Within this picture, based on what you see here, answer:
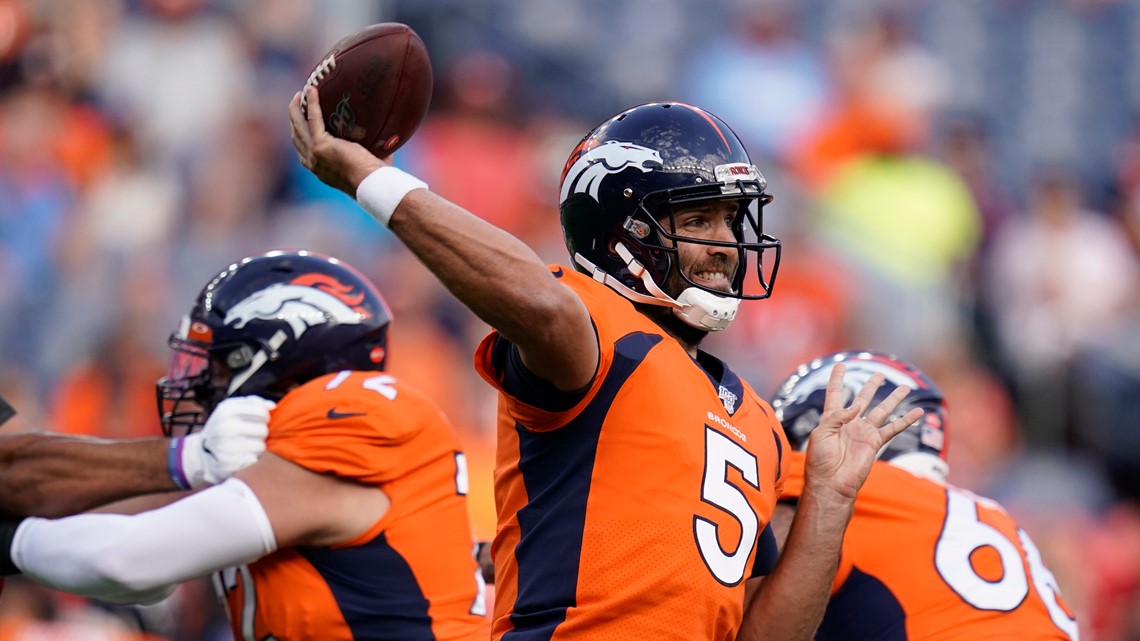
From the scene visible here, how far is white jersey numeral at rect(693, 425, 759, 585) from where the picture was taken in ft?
11.6

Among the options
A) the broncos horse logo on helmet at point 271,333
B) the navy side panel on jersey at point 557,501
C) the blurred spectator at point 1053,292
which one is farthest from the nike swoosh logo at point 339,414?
the blurred spectator at point 1053,292

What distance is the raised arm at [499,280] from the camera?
323 cm

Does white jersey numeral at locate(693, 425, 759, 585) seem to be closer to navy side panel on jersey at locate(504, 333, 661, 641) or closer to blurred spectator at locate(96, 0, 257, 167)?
navy side panel on jersey at locate(504, 333, 661, 641)

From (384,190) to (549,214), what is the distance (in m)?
6.93

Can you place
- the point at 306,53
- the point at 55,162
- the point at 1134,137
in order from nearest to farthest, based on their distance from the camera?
the point at 55,162, the point at 306,53, the point at 1134,137

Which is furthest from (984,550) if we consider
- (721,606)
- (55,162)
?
(55,162)

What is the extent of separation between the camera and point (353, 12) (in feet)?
33.7

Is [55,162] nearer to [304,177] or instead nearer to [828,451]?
[304,177]

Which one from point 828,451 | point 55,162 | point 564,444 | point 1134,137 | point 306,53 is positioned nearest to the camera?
point 564,444

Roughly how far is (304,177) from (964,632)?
21.9 ft

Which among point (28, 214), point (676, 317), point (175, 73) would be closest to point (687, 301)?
point (676, 317)

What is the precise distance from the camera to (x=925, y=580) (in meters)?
4.29

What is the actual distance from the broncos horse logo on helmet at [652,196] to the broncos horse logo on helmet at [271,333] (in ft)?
3.43

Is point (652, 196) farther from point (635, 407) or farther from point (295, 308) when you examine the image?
point (295, 308)
